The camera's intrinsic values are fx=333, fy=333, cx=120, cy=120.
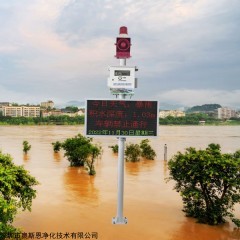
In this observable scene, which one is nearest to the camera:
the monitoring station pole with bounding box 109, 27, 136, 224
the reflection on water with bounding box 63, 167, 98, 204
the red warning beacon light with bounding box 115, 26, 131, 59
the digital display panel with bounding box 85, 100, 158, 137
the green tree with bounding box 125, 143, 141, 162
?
the digital display panel with bounding box 85, 100, 158, 137

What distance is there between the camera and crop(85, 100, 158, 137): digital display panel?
8891 millimetres

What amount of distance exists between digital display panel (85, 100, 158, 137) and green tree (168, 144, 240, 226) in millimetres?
1620

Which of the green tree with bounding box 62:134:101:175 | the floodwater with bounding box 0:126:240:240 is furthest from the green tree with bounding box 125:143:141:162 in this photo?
the floodwater with bounding box 0:126:240:240

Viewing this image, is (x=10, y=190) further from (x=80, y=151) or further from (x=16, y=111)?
(x=16, y=111)

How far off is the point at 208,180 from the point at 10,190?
17.2ft

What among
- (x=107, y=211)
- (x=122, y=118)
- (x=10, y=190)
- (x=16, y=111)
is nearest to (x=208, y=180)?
(x=122, y=118)

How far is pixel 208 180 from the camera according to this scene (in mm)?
9250

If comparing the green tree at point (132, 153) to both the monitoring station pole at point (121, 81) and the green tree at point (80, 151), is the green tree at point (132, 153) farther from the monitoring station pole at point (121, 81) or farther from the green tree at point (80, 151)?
the monitoring station pole at point (121, 81)

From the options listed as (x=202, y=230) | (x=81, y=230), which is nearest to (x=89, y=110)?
(x=81, y=230)

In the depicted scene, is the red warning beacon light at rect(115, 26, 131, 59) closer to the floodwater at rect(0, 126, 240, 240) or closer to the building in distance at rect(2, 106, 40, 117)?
the floodwater at rect(0, 126, 240, 240)

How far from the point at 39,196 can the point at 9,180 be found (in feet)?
16.8

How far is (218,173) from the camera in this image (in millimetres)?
9258

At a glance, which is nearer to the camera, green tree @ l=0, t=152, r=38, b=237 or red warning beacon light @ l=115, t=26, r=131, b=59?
green tree @ l=0, t=152, r=38, b=237

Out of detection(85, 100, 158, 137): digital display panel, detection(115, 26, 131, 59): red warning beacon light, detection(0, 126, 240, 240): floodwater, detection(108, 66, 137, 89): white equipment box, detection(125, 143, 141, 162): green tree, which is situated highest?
detection(115, 26, 131, 59): red warning beacon light
